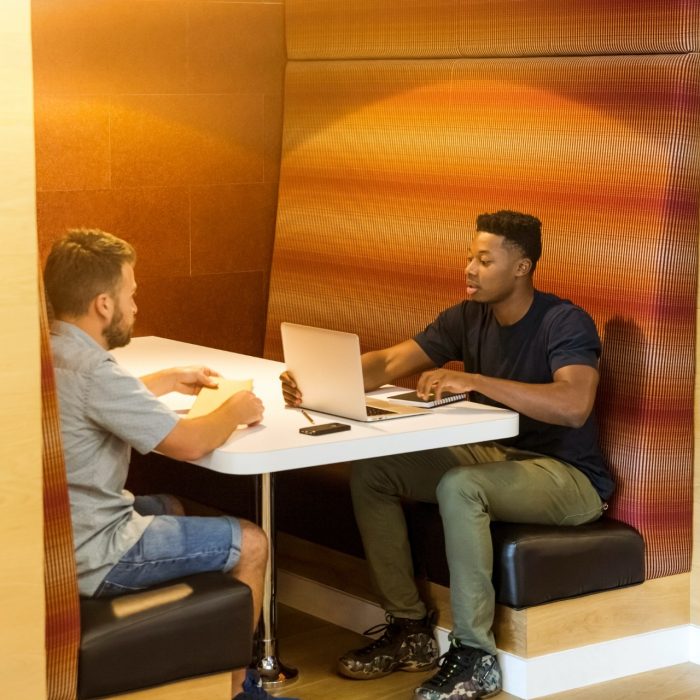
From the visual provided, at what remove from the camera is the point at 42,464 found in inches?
102

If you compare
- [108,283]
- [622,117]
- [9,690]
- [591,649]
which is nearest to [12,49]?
[108,283]

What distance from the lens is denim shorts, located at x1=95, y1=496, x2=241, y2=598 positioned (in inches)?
113

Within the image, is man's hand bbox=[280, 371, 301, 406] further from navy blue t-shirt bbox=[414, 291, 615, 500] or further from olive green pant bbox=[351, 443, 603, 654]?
navy blue t-shirt bbox=[414, 291, 615, 500]

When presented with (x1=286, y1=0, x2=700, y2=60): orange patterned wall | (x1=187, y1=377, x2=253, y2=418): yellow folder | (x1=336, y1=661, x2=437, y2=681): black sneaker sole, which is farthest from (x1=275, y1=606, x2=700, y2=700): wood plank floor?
(x1=286, y1=0, x2=700, y2=60): orange patterned wall

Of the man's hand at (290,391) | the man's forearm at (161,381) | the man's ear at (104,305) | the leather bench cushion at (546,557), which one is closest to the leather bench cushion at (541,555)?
the leather bench cushion at (546,557)

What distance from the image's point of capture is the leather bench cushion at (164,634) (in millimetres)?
2691

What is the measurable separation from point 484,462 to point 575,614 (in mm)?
477

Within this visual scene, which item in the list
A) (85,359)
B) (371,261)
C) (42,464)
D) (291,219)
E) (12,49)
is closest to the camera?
(12,49)

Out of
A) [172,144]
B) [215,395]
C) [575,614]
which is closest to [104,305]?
[215,395]

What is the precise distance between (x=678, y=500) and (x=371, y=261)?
1341mm

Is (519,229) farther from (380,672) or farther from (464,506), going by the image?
(380,672)

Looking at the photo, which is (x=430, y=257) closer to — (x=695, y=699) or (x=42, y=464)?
(x=695, y=699)

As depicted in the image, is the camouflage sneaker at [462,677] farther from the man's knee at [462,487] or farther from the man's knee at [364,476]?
the man's knee at [364,476]

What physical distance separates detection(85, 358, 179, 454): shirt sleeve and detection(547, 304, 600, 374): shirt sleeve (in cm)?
115
